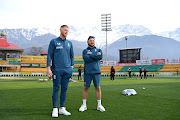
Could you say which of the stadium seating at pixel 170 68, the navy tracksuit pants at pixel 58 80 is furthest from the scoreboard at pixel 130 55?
the navy tracksuit pants at pixel 58 80

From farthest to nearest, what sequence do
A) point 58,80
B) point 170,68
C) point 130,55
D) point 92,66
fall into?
point 130,55, point 170,68, point 92,66, point 58,80

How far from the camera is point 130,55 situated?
183 feet

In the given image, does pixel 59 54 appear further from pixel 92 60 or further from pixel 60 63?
pixel 92 60

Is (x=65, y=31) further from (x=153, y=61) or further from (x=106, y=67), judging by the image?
(x=106, y=67)

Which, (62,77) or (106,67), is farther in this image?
(106,67)

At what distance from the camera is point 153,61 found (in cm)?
4900

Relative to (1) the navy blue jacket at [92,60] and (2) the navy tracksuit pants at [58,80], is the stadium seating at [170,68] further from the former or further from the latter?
(2) the navy tracksuit pants at [58,80]

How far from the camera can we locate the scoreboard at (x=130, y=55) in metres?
54.8

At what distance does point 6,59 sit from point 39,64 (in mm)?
9361

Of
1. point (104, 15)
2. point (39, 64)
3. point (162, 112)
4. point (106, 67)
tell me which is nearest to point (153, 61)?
point (106, 67)

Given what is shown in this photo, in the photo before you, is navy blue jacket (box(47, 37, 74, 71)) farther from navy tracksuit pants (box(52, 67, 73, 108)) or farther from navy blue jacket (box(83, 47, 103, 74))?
navy blue jacket (box(83, 47, 103, 74))

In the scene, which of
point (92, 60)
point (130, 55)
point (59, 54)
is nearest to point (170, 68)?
point (130, 55)

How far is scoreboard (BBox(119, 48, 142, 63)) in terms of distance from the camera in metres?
54.8

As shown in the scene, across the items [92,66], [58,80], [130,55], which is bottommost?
[58,80]
